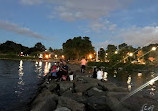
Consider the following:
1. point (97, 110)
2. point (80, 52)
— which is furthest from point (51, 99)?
point (80, 52)

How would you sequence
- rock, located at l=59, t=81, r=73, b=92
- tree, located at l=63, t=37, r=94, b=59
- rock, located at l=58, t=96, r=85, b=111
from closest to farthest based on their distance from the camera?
rock, located at l=58, t=96, r=85, b=111 < rock, located at l=59, t=81, r=73, b=92 < tree, located at l=63, t=37, r=94, b=59

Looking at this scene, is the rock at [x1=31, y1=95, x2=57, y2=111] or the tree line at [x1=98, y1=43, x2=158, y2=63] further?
the tree line at [x1=98, y1=43, x2=158, y2=63]

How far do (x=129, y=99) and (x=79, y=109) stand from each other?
2.29 meters

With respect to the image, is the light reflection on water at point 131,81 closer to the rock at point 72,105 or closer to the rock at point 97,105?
the rock at point 97,105

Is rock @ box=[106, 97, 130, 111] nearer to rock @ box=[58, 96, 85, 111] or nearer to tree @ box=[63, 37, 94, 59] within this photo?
rock @ box=[58, 96, 85, 111]

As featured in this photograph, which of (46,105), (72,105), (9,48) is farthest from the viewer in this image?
(9,48)

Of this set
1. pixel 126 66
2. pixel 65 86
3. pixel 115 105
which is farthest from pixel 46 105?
pixel 126 66

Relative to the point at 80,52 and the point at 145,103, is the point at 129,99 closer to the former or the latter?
the point at 145,103

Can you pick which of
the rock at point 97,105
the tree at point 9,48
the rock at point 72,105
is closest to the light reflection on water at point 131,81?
the rock at point 97,105

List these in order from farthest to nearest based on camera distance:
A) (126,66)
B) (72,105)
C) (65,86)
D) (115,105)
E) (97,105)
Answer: (126,66) < (65,86) < (97,105) < (72,105) < (115,105)

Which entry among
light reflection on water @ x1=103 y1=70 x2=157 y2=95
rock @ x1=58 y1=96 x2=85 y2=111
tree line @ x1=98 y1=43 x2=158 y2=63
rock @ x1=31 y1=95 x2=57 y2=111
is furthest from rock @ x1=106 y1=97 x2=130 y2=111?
tree line @ x1=98 y1=43 x2=158 y2=63

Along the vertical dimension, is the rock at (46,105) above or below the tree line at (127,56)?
below

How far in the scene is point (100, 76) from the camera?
13.6 m

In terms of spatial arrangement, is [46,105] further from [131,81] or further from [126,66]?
[126,66]
